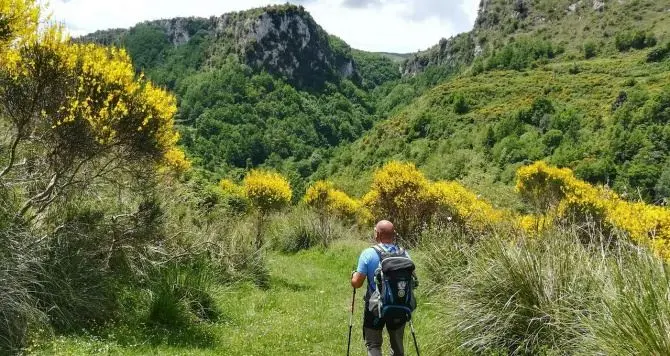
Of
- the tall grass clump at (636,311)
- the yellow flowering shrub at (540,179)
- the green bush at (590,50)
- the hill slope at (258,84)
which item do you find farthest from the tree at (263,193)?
the green bush at (590,50)

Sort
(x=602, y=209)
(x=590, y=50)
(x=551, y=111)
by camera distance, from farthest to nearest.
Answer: (x=590, y=50) < (x=551, y=111) < (x=602, y=209)

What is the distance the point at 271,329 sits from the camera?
7836 mm

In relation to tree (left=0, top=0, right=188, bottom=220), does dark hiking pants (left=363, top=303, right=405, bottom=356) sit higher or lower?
lower

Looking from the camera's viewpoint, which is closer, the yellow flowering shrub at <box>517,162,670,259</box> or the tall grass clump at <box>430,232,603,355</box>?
the tall grass clump at <box>430,232,603,355</box>

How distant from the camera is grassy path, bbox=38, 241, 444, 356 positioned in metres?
6.20

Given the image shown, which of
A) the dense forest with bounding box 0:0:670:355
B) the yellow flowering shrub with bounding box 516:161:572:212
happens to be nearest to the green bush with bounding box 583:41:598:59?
the yellow flowering shrub with bounding box 516:161:572:212

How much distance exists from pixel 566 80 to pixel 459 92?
1578 cm

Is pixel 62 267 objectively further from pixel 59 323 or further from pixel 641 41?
pixel 641 41

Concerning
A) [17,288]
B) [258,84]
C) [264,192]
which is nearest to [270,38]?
[258,84]

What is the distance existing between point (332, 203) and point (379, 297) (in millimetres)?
21610

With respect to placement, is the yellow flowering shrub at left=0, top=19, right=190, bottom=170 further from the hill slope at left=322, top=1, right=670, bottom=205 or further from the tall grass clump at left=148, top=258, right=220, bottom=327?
the hill slope at left=322, top=1, right=670, bottom=205

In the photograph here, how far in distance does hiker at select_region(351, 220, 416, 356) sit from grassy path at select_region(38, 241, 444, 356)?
3.87ft

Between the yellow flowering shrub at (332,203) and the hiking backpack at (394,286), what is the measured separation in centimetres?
1999

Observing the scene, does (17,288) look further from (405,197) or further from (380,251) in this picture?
(405,197)
